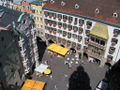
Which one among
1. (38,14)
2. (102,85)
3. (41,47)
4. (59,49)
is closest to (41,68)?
(59,49)

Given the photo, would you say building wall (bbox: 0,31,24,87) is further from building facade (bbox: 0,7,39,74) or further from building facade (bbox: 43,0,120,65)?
building facade (bbox: 43,0,120,65)

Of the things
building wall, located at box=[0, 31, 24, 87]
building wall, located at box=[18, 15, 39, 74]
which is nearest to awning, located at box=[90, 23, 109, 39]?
building wall, located at box=[18, 15, 39, 74]

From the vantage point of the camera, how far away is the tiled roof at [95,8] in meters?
46.6

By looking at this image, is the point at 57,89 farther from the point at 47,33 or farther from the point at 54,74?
the point at 47,33

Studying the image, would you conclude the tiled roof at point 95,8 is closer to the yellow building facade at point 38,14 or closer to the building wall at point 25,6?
the yellow building facade at point 38,14

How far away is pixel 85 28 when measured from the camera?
5200cm

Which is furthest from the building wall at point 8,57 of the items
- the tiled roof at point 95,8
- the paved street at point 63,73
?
the tiled roof at point 95,8

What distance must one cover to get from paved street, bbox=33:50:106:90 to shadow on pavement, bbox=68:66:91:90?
80 centimetres

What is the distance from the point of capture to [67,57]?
60.7 m

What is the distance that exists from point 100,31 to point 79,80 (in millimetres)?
16879

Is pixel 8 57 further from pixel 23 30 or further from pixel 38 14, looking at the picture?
pixel 38 14

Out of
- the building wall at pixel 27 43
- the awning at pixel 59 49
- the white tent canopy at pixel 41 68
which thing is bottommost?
the white tent canopy at pixel 41 68

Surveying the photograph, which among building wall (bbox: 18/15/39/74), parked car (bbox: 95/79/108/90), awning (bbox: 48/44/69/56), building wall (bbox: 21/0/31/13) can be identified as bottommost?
parked car (bbox: 95/79/108/90)

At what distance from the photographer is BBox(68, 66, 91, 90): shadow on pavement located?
48250mm
